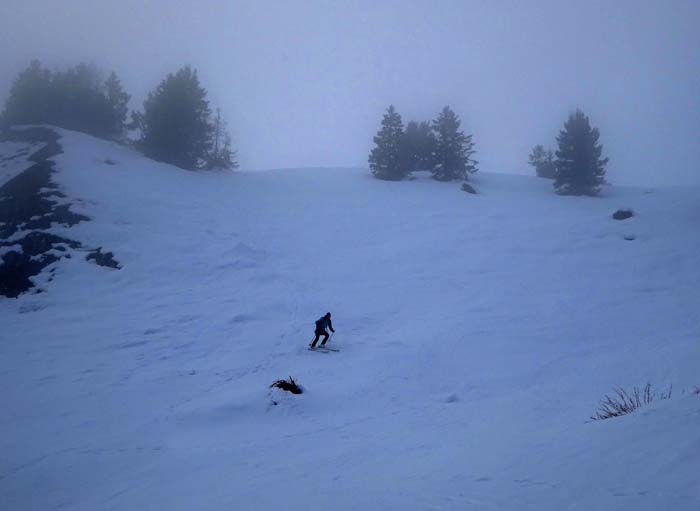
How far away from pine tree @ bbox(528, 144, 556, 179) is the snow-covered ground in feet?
66.3

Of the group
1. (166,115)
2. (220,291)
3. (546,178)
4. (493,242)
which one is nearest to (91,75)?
(166,115)

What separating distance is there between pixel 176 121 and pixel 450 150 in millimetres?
25276

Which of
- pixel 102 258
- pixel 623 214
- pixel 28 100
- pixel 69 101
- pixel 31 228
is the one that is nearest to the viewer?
pixel 102 258

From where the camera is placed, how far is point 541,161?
47.4 metres

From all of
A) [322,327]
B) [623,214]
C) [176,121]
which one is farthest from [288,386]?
[176,121]

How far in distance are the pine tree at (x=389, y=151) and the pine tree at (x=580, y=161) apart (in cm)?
1441

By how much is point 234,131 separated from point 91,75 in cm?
1468

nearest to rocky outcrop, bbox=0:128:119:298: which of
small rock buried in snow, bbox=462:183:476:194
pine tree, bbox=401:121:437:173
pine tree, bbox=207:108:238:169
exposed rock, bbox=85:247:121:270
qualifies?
exposed rock, bbox=85:247:121:270

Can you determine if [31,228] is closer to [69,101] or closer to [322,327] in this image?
[322,327]

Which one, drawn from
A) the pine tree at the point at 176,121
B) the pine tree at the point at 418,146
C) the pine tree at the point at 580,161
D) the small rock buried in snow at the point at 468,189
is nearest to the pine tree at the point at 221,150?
the pine tree at the point at 176,121

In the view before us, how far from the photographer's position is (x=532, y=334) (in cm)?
1314

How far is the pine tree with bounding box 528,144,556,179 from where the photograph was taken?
Result: 151 feet

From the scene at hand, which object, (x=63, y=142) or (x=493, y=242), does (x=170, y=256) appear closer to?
(x=493, y=242)

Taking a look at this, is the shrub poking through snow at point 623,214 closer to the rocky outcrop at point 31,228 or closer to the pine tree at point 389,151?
the pine tree at point 389,151
